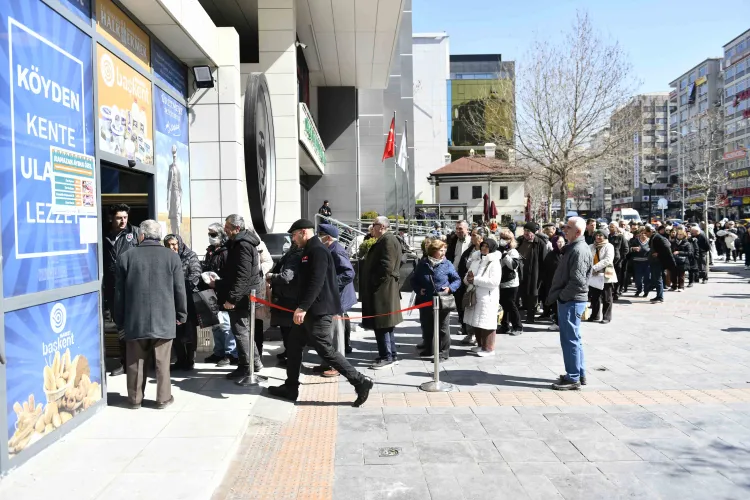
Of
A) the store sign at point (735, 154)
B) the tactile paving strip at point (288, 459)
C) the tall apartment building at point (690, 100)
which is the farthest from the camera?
the tall apartment building at point (690, 100)

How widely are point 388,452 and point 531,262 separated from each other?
6752 mm

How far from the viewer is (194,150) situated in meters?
10.2

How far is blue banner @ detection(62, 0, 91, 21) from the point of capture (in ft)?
18.4

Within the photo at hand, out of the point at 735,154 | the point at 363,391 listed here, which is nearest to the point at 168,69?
the point at 363,391

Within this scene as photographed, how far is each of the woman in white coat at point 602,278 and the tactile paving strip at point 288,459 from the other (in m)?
6.70

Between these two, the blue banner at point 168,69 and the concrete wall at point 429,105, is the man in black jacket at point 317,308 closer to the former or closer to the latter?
the blue banner at point 168,69

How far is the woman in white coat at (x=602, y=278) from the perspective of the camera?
11.3 metres

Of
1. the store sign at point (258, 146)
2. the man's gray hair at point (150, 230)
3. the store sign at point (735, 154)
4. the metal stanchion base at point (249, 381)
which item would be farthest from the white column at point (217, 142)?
the store sign at point (735, 154)

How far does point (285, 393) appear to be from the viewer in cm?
656

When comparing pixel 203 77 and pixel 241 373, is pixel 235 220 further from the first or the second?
pixel 203 77

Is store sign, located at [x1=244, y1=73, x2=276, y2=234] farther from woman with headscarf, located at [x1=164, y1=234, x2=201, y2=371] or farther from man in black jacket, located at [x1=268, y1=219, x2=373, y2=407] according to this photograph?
man in black jacket, located at [x1=268, y1=219, x2=373, y2=407]

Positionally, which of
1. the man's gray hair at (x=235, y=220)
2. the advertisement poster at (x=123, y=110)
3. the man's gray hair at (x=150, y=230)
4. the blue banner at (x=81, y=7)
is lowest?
the man's gray hair at (x=150, y=230)

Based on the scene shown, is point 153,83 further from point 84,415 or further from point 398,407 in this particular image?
point 398,407

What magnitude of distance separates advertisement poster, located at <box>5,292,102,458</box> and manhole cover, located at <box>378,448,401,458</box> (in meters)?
2.61
